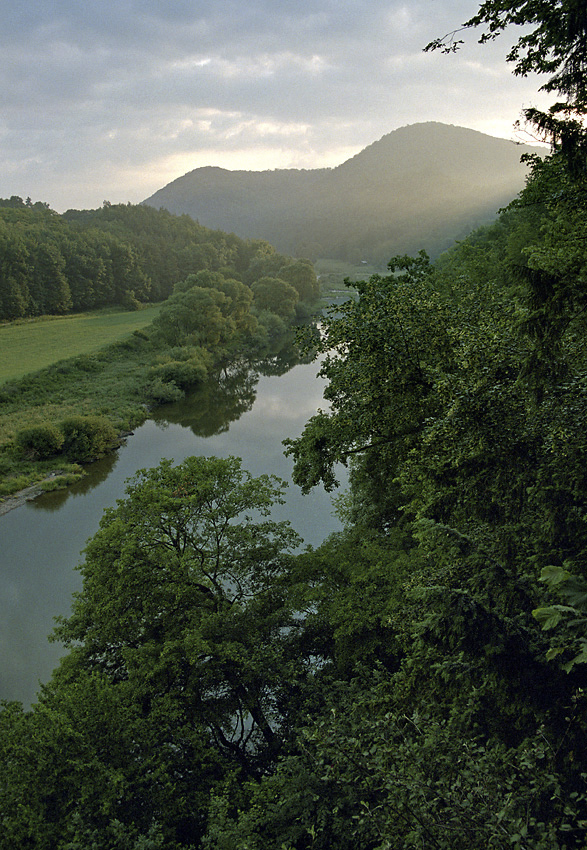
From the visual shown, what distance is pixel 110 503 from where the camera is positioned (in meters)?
27.6

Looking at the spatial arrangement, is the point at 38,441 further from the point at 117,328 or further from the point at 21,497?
the point at 117,328

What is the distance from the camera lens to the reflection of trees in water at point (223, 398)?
41.4m

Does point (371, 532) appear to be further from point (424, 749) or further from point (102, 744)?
point (424, 749)

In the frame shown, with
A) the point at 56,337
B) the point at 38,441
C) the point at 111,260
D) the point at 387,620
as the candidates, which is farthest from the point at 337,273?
the point at 387,620

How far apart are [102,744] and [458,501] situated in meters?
7.10

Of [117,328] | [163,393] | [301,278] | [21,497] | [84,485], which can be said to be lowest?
[84,485]

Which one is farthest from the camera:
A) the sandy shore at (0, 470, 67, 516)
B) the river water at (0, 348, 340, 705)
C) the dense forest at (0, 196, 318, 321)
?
the dense forest at (0, 196, 318, 321)

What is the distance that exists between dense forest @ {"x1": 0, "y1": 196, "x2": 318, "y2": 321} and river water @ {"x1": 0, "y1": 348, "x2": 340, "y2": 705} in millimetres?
41790

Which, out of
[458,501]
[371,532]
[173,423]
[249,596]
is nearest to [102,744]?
[249,596]

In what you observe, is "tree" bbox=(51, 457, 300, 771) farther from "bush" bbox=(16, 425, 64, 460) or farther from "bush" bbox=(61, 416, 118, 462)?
"bush" bbox=(16, 425, 64, 460)

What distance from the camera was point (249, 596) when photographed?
14.1 m

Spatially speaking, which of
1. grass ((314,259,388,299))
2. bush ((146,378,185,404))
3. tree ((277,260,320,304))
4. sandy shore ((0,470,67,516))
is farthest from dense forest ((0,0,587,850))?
grass ((314,259,388,299))

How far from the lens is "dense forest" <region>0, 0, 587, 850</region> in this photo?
17.1 ft

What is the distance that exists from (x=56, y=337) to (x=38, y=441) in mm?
37171
